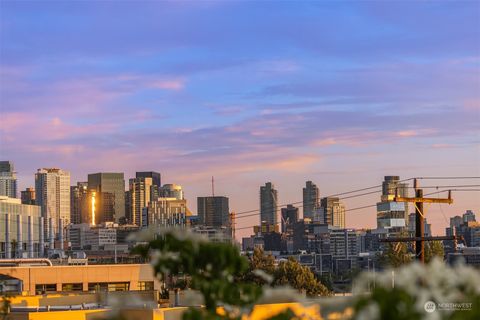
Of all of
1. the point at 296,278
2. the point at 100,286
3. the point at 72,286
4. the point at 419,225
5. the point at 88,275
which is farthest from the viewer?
the point at 296,278

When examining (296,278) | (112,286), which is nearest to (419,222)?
(112,286)

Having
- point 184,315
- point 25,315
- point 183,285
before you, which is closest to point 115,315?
point 184,315

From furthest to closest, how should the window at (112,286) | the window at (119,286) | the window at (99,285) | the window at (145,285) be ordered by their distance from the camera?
the window at (119,286)
the window at (145,285)
the window at (112,286)
the window at (99,285)

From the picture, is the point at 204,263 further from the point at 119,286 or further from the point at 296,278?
the point at 296,278

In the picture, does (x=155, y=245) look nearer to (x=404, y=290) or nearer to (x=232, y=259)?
(x=232, y=259)

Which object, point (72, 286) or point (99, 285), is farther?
point (72, 286)

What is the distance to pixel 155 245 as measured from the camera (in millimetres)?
13398

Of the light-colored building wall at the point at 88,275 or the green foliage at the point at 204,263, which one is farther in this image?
the light-colored building wall at the point at 88,275

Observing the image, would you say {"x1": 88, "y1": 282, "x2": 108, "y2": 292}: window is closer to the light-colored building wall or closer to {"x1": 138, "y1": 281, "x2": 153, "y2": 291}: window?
the light-colored building wall

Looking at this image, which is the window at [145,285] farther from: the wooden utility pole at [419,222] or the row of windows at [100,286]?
the wooden utility pole at [419,222]

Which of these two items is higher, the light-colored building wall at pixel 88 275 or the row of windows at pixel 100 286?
the light-colored building wall at pixel 88 275

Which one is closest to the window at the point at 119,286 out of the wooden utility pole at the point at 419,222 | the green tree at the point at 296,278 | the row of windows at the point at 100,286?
the row of windows at the point at 100,286

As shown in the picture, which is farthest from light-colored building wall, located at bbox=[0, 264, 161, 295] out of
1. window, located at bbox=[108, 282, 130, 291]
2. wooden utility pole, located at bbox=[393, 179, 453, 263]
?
wooden utility pole, located at bbox=[393, 179, 453, 263]

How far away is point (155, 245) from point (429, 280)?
204 inches
